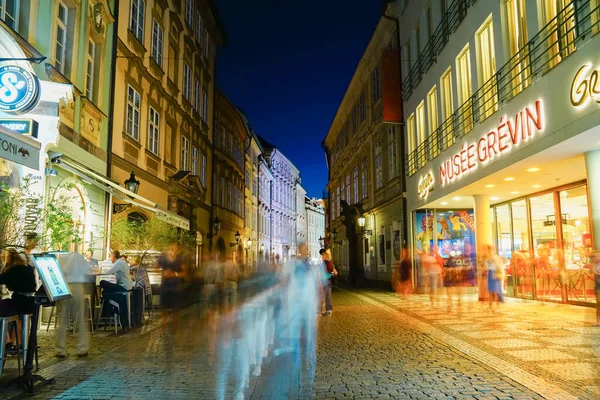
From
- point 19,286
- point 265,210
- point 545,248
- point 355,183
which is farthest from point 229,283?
point 265,210

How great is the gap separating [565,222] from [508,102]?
451 centimetres

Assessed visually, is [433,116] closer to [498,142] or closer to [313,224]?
[498,142]

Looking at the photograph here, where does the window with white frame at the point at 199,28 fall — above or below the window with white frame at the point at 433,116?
above

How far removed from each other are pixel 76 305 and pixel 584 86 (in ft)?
30.5

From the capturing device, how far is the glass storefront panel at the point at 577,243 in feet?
42.8

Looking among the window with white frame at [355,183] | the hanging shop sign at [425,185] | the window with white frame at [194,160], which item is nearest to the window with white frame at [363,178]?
the window with white frame at [355,183]

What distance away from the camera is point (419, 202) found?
1936 centimetres

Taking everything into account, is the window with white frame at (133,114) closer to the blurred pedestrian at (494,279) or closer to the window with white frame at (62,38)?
the window with white frame at (62,38)

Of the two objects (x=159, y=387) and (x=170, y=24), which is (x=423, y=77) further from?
(x=159, y=387)

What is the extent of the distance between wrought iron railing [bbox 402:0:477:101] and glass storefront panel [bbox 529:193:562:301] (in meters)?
6.07

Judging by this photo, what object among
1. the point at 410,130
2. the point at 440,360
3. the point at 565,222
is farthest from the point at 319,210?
the point at 440,360

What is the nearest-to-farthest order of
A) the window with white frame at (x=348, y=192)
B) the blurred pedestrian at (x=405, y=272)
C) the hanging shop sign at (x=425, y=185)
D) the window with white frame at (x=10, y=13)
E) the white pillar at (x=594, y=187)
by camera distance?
1. the window with white frame at (x=10, y=13)
2. the white pillar at (x=594, y=187)
3. the hanging shop sign at (x=425, y=185)
4. the blurred pedestrian at (x=405, y=272)
5. the window with white frame at (x=348, y=192)

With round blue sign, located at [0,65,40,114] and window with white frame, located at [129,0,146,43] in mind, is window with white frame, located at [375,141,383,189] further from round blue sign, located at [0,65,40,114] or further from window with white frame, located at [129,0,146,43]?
round blue sign, located at [0,65,40,114]

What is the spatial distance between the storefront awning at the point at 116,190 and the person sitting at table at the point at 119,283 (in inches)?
90.9
